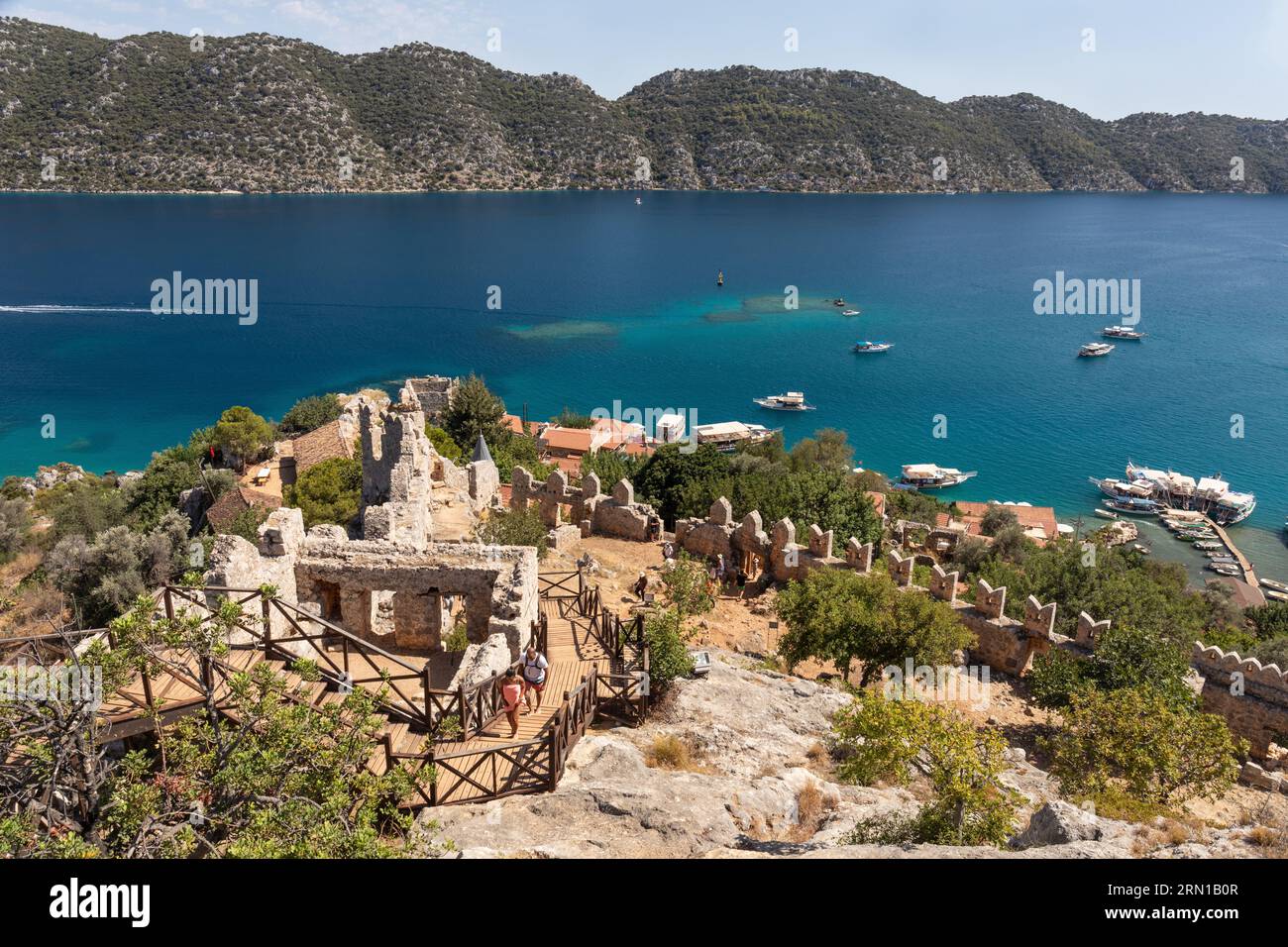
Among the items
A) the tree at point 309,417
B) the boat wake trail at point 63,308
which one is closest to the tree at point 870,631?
the tree at point 309,417

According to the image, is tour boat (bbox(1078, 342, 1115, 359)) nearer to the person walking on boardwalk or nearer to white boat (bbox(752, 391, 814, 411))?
white boat (bbox(752, 391, 814, 411))

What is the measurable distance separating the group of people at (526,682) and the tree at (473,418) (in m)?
28.7

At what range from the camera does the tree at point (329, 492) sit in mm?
27547

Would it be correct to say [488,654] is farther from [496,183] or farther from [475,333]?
[496,183]

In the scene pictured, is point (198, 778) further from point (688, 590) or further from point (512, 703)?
point (688, 590)

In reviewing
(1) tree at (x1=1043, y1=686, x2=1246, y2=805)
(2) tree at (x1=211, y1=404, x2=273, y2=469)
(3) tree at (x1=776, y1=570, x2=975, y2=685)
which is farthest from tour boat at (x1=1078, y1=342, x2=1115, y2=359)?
(1) tree at (x1=1043, y1=686, x2=1246, y2=805)

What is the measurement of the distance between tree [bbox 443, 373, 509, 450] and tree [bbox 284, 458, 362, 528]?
1056 centimetres

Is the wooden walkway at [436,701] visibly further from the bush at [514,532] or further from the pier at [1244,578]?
the pier at [1244,578]

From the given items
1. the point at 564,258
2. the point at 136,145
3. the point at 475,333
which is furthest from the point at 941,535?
the point at 136,145

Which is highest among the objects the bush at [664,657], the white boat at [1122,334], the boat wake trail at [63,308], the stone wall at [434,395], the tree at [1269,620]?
the boat wake trail at [63,308]

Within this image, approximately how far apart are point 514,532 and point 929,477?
148ft

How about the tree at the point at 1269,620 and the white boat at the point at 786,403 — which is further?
the white boat at the point at 786,403

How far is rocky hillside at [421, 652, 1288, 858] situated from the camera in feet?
28.5

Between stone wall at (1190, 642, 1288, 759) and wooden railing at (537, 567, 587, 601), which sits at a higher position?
wooden railing at (537, 567, 587, 601)
